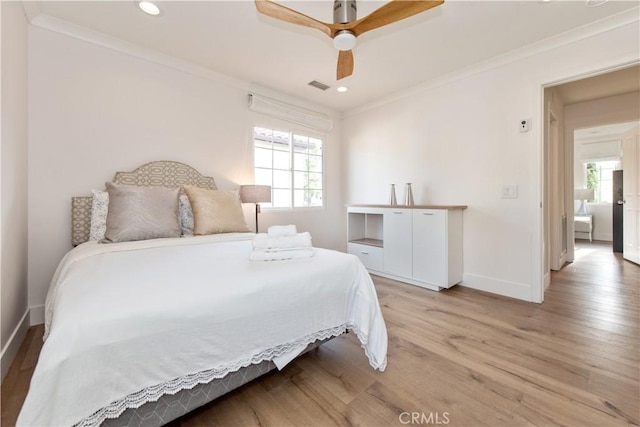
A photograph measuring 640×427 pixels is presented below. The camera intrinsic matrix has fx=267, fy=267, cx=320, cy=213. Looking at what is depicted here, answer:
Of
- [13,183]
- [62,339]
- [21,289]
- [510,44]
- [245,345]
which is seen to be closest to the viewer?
[62,339]

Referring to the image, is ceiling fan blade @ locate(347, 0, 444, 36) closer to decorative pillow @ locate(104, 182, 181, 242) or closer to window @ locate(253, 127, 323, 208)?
decorative pillow @ locate(104, 182, 181, 242)

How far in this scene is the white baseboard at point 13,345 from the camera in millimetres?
1539

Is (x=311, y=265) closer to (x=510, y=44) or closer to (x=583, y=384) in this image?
(x=583, y=384)

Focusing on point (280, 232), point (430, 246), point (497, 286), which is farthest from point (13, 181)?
point (497, 286)

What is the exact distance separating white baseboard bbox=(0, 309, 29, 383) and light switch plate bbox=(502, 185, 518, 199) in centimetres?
416

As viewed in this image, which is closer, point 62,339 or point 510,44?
point 62,339

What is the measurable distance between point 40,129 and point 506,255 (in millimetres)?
4569

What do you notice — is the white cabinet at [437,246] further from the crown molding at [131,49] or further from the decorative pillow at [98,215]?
the decorative pillow at [98,215]

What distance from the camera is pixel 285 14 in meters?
1.71

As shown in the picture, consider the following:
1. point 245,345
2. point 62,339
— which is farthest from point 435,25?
point 62,339

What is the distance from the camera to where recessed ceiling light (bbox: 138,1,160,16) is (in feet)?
6.86

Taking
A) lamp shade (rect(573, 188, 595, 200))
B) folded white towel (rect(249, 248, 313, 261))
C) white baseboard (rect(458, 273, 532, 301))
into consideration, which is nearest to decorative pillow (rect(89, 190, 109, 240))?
folded white towel (rect(249, 248, 313, 261))

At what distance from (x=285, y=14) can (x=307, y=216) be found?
281 cm

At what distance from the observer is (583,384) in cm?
146
